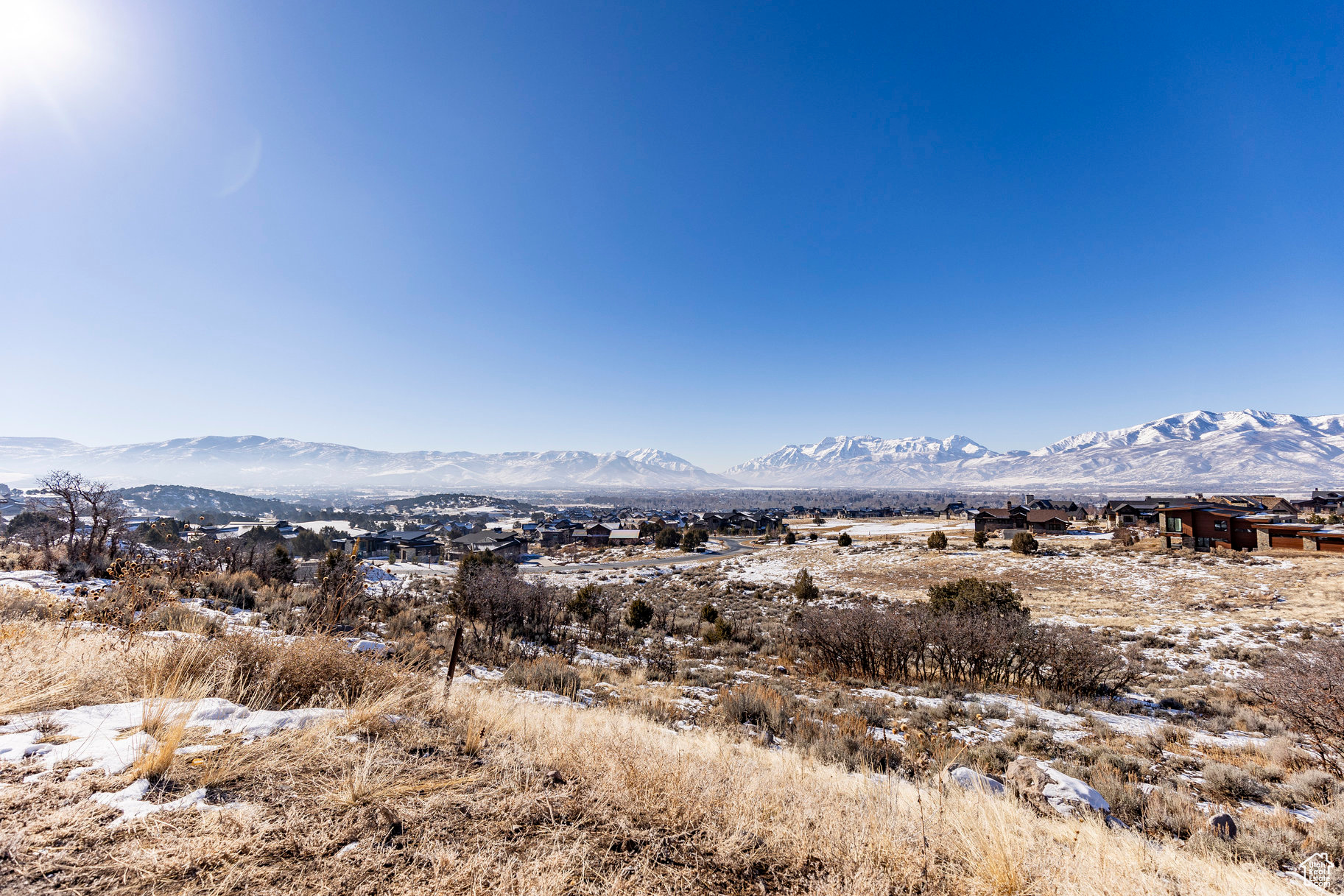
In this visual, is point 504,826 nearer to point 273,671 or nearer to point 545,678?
point 273,671

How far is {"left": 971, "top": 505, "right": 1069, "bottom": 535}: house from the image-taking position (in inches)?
2261

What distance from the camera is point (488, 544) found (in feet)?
223

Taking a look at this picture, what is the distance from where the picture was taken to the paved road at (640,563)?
47.1m

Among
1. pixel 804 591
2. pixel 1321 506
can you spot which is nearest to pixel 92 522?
pixel 804 591

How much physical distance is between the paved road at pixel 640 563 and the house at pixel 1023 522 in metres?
29.2

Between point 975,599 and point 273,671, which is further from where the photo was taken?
point 975,599

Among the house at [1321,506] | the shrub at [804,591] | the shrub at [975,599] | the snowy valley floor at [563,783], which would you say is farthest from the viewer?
the house at [1321,506]

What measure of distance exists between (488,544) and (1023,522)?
229 feet

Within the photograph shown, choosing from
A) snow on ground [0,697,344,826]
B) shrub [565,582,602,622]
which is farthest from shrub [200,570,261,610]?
snow on ground [0,697,344,826]

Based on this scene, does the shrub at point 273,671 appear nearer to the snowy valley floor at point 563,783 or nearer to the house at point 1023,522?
the snowy valley floor at point 563,783

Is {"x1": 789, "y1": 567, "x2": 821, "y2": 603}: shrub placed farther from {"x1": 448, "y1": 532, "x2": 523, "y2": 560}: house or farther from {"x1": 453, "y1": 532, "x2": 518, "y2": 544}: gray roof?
{"x1": 453, "y1": 532, "x2": 518, "y2": 544}: gray roof

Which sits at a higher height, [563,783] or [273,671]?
[273,671]

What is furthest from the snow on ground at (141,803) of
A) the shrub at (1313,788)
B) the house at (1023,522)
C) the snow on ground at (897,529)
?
the snow on ground at (897,529)

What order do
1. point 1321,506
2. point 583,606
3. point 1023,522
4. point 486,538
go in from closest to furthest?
point 583,606, point 1023,522, point 1321,506, point 486,538
